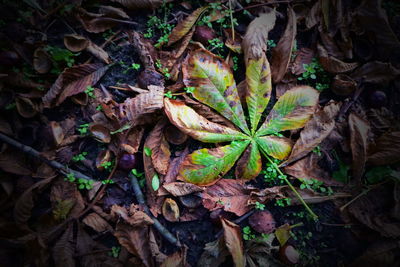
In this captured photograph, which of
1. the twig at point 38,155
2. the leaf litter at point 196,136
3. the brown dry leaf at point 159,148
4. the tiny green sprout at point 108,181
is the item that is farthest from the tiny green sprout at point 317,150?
the twig at point 38,155

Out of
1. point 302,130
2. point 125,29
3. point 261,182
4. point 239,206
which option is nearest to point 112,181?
point 239,206

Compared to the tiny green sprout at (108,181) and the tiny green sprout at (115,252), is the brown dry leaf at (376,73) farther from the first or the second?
the tiny green sprout at (115,252)

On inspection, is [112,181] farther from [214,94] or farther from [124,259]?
[214,94]

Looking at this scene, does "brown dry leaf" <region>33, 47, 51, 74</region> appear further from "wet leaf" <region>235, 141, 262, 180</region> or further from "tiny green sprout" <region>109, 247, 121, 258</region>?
"wet leaf" <region>235, 141, 262, 180</region>

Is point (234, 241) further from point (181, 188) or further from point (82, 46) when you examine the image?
point (82, 46)

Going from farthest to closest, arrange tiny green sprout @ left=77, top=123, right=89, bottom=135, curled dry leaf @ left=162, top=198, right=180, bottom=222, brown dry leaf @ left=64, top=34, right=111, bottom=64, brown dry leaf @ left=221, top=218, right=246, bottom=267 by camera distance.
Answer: brown dry leaf @ left=64, top=34, right=111, bottom=64, tiny green sprout @ left=77, top=123, right=89, bottom=135, curled dry leaf @ left=162, top=198, right=180, bottom=222, brown dry leaf @ left=221, top=218, right=246, bottom=267

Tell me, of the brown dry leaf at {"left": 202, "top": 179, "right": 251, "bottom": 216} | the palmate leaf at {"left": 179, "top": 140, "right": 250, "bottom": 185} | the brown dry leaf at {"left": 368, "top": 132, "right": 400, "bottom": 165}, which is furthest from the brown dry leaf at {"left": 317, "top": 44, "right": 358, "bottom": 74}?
the brown dry leaf at {"left": 202, "top": 179, "right": 251, "bottom": 216}

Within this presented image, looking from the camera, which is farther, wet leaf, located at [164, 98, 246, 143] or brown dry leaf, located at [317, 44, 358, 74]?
brown dry leaf, located at [317, 44, 358, 74]
